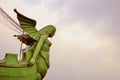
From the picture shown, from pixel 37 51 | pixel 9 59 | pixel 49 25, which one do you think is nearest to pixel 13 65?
pixel 9 59

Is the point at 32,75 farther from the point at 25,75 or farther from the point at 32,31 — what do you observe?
the point at 32,31

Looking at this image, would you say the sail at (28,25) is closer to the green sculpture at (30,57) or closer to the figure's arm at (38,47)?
the green sculpture at (30,57)

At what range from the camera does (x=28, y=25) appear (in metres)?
11.2

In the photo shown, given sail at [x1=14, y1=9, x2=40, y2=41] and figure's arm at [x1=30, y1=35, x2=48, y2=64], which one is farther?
sail at [x1=14, y1=9, x2=40, y2=41]

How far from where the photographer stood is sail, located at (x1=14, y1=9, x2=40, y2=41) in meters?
11.1

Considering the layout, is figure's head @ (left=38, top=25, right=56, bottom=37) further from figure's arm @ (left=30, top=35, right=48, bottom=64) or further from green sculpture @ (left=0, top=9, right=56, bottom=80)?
figure's arm @ (left=30, top=35, right=48, bottom=64)

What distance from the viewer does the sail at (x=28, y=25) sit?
11.1m

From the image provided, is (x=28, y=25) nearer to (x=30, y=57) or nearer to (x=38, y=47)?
(x=38, y=47)

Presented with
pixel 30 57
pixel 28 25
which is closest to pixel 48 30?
pixel 28 25

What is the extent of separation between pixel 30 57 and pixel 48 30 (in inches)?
41.4

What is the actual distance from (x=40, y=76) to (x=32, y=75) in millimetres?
337

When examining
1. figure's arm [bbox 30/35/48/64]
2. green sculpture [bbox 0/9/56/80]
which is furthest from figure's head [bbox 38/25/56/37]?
figure's arm [bbox 30/35/48/64]

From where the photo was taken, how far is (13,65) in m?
10.2

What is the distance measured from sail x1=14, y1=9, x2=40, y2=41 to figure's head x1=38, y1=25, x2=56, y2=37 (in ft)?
0.64
